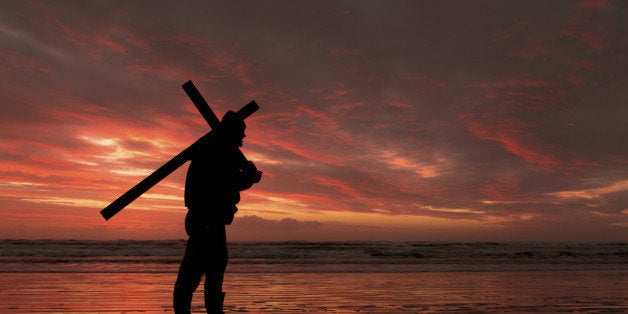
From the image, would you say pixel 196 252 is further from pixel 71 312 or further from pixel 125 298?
pixel 125 298

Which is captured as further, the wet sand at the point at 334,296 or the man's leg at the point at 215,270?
the wet sand at the point at 334,296

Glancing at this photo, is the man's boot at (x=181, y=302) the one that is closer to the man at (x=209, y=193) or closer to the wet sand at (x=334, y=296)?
the man at (x=209, y=193)

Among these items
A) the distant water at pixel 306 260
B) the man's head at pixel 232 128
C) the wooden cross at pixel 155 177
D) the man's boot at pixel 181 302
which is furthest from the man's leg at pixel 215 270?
the distant water at pixel 306 260

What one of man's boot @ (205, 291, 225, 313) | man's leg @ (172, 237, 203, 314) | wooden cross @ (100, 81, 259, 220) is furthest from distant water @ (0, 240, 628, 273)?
wooden cross @ (100, 81, 259, 220)

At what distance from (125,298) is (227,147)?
608cm

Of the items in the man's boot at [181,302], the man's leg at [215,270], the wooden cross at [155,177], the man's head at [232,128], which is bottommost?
the man's boot at [181,302]

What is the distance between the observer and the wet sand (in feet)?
27.8

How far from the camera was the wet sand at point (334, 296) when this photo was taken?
8484 mm

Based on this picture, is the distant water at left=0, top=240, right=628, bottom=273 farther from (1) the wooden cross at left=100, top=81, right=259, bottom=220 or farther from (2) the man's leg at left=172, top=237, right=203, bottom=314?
(1) the wooden cross at left=100, top=81, right=259, bottom=220

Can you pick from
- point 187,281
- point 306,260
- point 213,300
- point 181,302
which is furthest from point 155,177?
point 306,260

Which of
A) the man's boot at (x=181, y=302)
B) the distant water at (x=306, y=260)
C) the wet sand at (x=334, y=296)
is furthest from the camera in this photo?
the distant water at (x=306, y=260)

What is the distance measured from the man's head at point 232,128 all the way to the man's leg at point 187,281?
1.08 metres

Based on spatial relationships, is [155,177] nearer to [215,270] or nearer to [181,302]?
[215,270]

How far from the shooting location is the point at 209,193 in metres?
5.06
